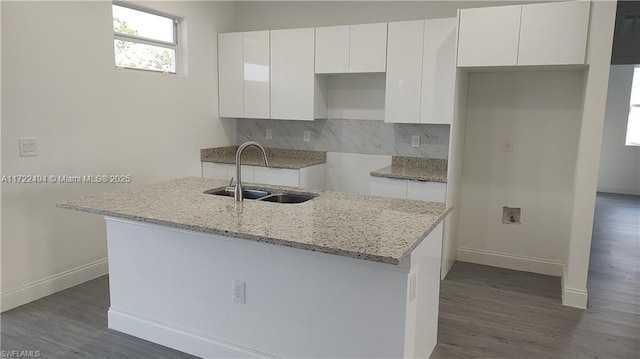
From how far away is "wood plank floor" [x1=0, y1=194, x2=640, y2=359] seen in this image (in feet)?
8.68

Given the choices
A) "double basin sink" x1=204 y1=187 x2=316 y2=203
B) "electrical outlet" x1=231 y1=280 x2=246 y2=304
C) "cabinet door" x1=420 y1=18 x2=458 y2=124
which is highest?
"cabinet door" x1=420 y1=18 x2=458 y2=124

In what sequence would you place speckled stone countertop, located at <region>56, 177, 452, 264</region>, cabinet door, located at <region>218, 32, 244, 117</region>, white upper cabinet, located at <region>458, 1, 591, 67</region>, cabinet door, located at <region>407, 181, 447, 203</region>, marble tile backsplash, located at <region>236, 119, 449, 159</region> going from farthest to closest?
cabinet door, located at <region>218, 32, 244, 117</region> < marble tile backsplash, located at <region>236, 119, 449, 159</region> < cabinet door, located at <region>407, 181, 447, 203</region> < white upper cabinet, located at <region>458, 1, 591, 67</region> < speckled stone countertop, located at <region>56, 177, 452, 264</region>

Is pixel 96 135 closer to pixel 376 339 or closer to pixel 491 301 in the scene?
pixel 376 339

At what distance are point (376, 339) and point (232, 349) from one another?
33.5 inches

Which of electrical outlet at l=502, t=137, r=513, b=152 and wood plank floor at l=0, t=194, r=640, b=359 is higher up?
electrical outlet at l=502, t=137, r=513, b=152

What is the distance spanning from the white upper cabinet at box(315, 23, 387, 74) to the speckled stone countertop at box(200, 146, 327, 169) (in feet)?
3.08

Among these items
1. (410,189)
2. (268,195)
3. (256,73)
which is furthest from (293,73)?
(268,195)

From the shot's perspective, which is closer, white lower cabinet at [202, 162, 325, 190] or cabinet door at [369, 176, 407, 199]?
cabinet door at [369, 176, 407, 199]

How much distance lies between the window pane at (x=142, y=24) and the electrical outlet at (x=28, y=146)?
1.19m

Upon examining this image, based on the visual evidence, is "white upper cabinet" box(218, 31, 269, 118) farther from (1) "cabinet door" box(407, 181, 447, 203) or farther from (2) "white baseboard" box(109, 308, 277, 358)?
(2) "white baseboard" box(109, 308, 277, 358)

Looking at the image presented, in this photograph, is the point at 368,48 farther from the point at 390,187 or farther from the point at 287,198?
the point at 287,198

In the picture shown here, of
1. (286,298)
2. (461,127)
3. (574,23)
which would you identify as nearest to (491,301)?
(461,127)

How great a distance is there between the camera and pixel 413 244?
1.81m

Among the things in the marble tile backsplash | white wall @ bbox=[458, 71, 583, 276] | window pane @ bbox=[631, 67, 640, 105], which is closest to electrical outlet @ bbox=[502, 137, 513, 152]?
white wall @ bbox=[458, 71, 583, 276]
